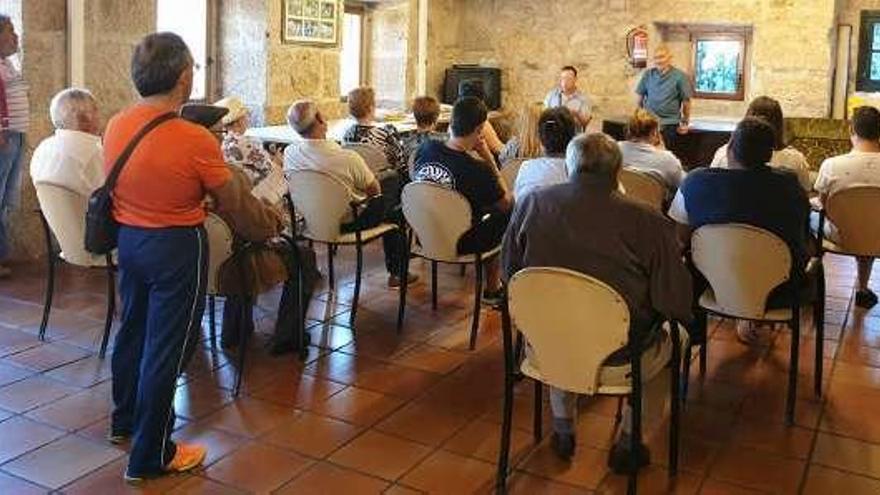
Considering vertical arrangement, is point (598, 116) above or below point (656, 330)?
above

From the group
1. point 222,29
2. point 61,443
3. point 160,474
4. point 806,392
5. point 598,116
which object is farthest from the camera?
point 598,116

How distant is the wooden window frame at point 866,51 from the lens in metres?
8.41

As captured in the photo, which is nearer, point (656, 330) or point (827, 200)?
point (656, 330)

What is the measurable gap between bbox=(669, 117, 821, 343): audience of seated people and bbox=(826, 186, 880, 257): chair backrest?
0.97m

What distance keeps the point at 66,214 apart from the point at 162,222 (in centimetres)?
131

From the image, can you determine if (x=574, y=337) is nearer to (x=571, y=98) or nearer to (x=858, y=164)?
(x=858, y=164)

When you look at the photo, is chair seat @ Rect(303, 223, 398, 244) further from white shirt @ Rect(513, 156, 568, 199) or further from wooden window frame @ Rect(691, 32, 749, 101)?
wooden window frame @ Rect(691, 32, 749, 101)

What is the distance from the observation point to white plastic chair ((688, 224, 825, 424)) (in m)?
3.12

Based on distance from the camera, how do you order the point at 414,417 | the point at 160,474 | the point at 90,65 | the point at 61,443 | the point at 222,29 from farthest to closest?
the point at 222,29, the point at 90,65, the point at 414,417, the point at 61,443, the point at 160,474

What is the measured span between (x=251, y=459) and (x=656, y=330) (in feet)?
4.28

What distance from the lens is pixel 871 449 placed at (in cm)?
310

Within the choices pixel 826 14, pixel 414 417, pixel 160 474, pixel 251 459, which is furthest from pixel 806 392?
pixel 826 14

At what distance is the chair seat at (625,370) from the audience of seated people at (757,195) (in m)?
0.66

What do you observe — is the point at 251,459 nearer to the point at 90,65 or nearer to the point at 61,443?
the point at 61,443
